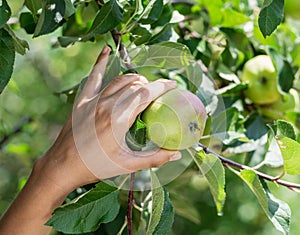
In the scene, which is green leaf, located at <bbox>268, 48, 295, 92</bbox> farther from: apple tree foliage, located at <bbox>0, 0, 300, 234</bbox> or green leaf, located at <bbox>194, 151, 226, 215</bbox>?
green leaf, located at <bbox>194, 151, 226, 215</bbox>

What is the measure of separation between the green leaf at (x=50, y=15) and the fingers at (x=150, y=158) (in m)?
0.23

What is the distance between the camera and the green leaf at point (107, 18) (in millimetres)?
884

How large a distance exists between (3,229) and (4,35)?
0.29 meters

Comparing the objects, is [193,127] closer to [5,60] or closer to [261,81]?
[5,60]

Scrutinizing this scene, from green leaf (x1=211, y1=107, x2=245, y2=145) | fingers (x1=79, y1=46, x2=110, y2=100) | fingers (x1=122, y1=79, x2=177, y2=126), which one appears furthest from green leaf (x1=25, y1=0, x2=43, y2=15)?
green leaf (x1=211, y1=107, x2=245, y2=145)

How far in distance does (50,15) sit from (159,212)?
0.30 metres

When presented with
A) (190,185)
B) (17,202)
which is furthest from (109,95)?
(190,185)

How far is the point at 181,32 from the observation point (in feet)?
4.14

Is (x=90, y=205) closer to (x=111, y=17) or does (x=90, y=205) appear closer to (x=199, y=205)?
(x=111, y=17)

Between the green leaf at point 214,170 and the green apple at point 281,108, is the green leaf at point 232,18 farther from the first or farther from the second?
the green leaf at point 214,170

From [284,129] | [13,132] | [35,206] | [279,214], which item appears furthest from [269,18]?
[13,132]

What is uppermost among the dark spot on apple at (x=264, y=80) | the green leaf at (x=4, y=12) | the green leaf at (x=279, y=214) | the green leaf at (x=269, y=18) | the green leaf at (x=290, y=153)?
the green leaf at (x=4, y=12)

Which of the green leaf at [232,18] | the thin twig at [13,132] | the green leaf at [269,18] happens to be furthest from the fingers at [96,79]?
the thin twig at [13,132]

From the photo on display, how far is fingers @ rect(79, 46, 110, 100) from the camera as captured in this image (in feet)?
2.89
